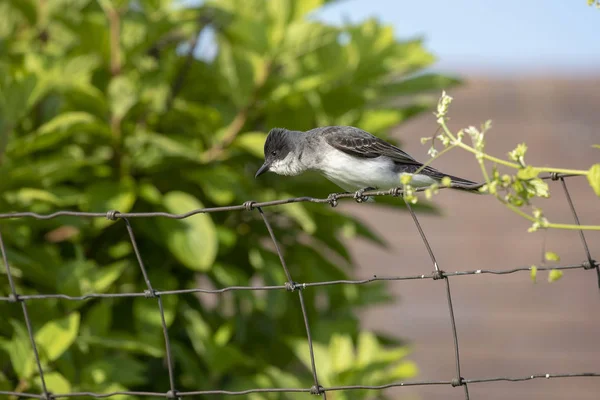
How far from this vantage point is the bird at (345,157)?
3131mm

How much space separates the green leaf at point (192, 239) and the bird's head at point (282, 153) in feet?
1.40

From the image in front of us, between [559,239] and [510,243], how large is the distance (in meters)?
0.50

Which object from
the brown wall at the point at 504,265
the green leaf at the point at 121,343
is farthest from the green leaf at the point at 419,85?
the brown wall at the point at 504,265

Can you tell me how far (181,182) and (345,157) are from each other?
1042mm

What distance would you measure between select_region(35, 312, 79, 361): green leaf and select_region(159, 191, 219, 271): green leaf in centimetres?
57

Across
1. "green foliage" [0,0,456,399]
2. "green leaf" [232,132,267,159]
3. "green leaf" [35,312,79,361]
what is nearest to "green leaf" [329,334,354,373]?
"green foliage" [0,0,456,399]

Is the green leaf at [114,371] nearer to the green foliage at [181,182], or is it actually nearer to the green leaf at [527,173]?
the green foliage at [181,182]

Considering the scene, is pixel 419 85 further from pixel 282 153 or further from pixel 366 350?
pixel 366 350

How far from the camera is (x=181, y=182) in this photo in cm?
386

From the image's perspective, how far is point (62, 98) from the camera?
3.81 m

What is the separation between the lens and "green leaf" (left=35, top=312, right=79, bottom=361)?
3055mm

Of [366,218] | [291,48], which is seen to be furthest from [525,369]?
[291,48]

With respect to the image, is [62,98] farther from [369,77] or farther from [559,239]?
[559,239]

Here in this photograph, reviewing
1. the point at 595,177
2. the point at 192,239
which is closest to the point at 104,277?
the point at 192,239
